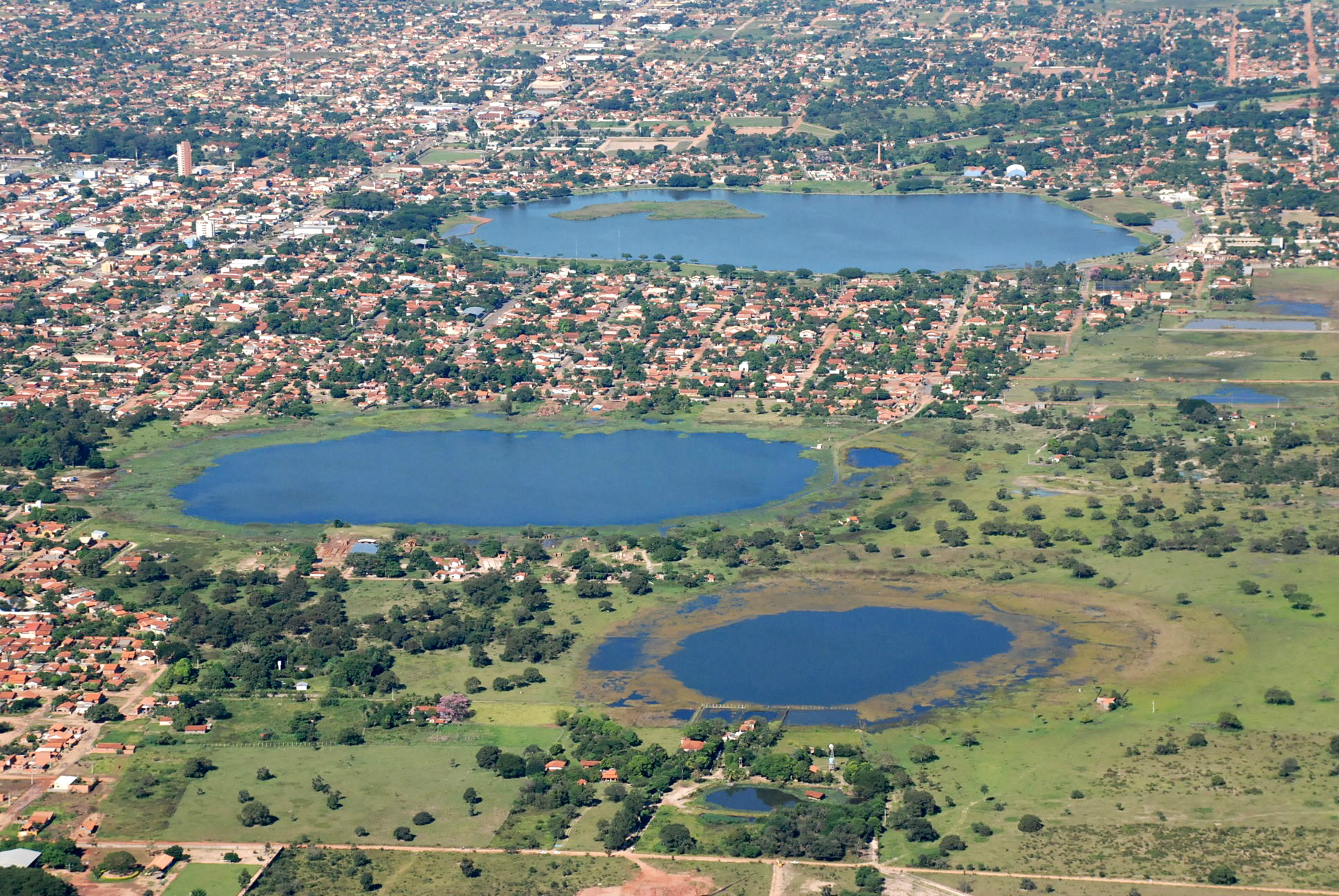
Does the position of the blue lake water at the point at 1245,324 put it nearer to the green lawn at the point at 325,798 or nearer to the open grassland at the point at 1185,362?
the open grassland at the point at 1185,362

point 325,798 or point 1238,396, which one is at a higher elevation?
point 1238,396

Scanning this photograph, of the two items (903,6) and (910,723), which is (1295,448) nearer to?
Result: (910,723)

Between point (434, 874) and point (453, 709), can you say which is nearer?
point (434, 874)

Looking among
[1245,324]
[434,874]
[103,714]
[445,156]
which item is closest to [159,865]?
[434,874]

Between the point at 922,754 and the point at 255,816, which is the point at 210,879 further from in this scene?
the point at 922,754

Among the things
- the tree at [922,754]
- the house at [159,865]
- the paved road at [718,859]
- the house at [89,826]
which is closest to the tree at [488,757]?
the paved road at [718,859]

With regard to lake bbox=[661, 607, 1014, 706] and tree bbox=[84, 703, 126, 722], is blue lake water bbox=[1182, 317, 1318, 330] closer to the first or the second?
lake bbox=[661, 607, 1014, 706]
